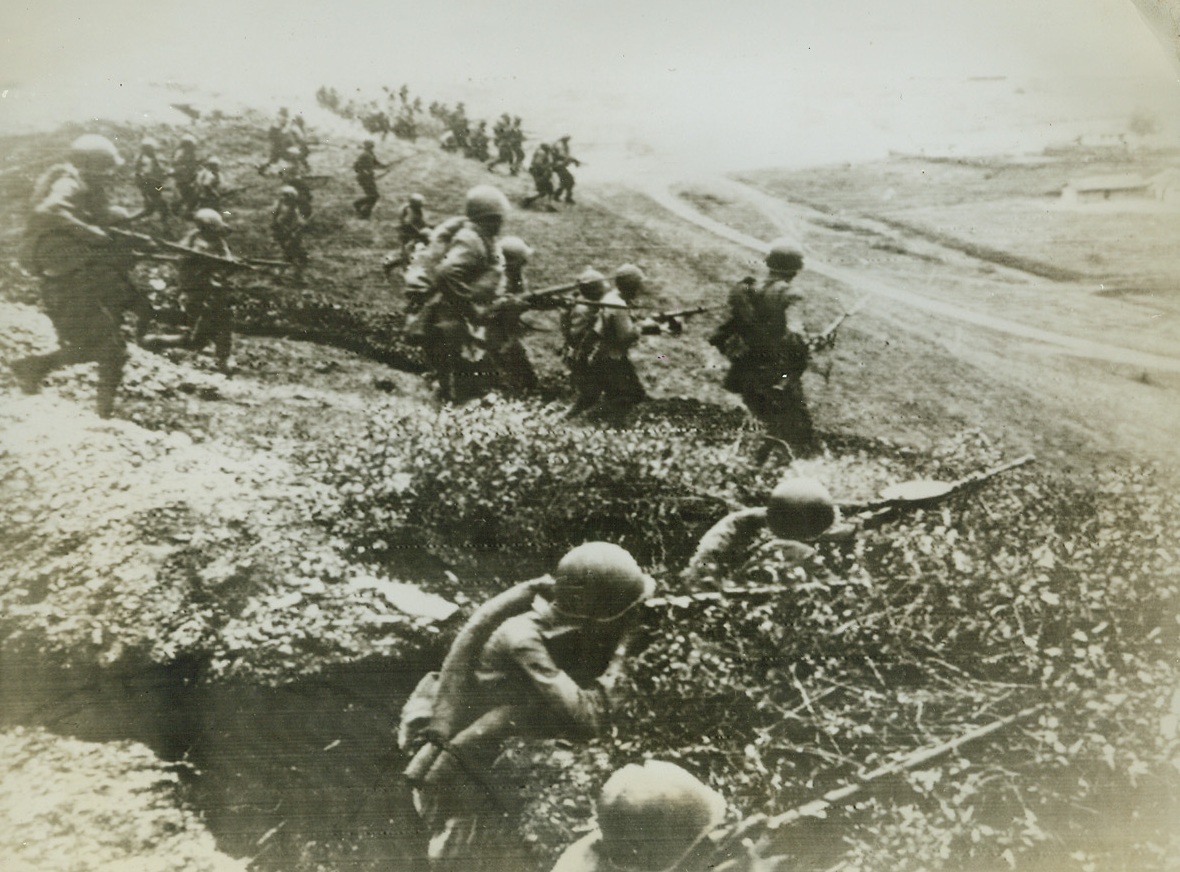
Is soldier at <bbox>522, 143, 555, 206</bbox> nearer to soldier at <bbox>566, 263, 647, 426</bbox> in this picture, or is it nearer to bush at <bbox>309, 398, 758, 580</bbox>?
soldier at <bbox>566, 263, 647, 426</bbox>

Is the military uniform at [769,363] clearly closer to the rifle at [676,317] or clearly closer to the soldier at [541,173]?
the rifle at [676,317]

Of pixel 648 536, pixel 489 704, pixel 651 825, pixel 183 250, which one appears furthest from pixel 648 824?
pixel 183 250

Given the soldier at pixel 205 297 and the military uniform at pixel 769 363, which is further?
the military uniform at pixel 769 363

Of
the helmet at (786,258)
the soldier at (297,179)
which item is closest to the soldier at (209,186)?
the soldier at (297,179)

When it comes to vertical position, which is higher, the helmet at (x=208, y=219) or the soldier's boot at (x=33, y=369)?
the helmet at (x=208, y=219)

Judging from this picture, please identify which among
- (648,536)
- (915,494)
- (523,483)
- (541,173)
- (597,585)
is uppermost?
(541,173)

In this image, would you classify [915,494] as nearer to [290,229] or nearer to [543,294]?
[543,294]

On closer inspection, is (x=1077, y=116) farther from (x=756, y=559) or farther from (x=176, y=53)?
(x=176, y=53)

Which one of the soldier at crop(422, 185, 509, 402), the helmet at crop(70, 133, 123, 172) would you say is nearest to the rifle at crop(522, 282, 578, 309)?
the soldier at crop(422, 185, 509, 402)
